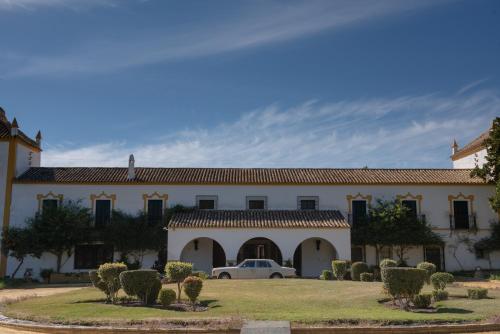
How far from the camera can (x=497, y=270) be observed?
3322 cm

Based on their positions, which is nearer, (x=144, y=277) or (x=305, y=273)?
(x=144, y=277)

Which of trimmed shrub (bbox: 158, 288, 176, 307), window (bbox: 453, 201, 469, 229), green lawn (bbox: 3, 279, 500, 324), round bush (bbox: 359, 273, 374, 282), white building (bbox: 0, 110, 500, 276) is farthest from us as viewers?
window (bbox: 453, 201, 469, 229)

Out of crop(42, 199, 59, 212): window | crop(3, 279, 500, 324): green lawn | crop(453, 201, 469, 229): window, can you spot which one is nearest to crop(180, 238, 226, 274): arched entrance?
crop(42, 199, 59, 212): window

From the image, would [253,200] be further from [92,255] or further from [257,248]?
[92,255]

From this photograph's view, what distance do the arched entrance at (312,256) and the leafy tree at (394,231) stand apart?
66.5 inches

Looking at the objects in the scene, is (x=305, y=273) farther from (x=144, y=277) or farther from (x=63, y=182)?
(x=144, y=277)

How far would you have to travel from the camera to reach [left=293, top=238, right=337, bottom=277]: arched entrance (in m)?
32.7

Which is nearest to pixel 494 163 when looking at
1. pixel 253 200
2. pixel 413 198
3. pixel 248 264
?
pixel 413 198

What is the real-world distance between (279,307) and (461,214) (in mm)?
22433

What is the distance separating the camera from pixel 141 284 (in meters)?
16.7

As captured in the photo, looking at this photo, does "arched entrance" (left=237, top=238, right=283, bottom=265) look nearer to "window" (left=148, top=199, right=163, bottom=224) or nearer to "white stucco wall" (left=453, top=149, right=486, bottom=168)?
"window" (left=148, top=199, right=163, bottom=224)

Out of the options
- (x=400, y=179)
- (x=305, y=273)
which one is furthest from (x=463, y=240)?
(x=305, y=273)

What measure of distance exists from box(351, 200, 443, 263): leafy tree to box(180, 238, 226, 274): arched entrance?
7.78m

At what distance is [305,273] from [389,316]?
19.2 m
